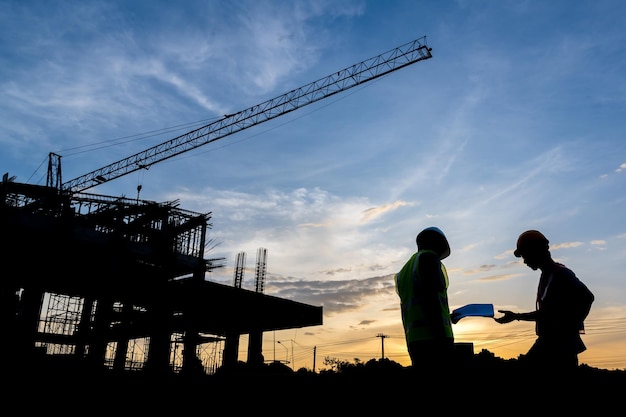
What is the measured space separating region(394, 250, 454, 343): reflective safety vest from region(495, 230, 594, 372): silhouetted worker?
84 centimetres

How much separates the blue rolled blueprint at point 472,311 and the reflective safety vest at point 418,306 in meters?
0.49

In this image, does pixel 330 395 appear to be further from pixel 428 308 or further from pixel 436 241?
pixel 436 241

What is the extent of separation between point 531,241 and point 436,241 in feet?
3.07

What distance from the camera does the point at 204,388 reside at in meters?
7.78

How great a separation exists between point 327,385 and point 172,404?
2.64 m

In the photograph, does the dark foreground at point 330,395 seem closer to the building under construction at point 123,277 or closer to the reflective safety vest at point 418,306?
the reflective safety vest at point 418,306

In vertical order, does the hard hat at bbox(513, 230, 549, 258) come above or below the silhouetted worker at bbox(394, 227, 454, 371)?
above

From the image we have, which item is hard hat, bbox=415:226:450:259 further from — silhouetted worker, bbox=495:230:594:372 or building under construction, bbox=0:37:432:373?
building under construction, bbox=0:37:432:373

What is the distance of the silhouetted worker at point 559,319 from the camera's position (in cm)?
366

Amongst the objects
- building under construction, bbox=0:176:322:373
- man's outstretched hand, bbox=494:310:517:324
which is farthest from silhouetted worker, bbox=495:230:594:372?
building under construction, bbox=0:176:322:373

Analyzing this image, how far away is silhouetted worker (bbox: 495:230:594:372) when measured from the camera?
3.66 m

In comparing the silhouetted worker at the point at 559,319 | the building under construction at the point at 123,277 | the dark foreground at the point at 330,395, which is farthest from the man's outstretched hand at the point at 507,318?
the building under construction at the point at 123,277

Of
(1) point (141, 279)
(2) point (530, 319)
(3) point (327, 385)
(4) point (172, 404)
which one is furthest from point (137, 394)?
(1) point (141, 279)

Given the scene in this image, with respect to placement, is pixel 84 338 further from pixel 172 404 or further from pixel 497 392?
pixel 497 392
